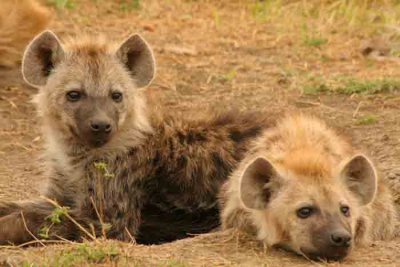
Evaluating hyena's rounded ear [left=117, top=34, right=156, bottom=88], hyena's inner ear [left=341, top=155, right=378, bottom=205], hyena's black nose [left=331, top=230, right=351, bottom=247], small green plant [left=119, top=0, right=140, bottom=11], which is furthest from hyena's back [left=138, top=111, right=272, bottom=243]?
small green plant [left=119, top=0, right=140, bottom=11]

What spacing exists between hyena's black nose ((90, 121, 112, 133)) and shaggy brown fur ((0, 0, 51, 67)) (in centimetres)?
266

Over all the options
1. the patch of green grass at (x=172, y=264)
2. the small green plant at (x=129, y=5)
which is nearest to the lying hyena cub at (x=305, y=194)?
the patch of green grass at (x=172, y=264)

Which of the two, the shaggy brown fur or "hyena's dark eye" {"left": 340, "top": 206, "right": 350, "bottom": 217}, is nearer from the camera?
"hyena's dark eye" {"left": 340, "top": 206, "right": 350, "bottom": 217}

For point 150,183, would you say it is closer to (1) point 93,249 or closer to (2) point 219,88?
(1) point 93,249

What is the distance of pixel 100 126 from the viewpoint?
5.59 m

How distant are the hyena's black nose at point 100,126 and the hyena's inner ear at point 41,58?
0.59 m

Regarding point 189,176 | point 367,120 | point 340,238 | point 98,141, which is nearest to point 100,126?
point 98,141

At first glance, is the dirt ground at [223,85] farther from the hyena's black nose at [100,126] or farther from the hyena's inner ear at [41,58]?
the hyena's black nose at [100,126]

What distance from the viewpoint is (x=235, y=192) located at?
5.36 metres

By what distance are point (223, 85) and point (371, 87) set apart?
45.6 inches

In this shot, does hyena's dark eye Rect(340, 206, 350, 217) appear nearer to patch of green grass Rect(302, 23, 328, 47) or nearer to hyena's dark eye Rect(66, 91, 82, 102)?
hyena's dark eye Rect(66, 91, 82, 102)

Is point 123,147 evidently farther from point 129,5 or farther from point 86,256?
point 129,5

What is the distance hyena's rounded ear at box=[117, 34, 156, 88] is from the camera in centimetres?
609

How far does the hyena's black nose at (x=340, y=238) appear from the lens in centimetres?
471
